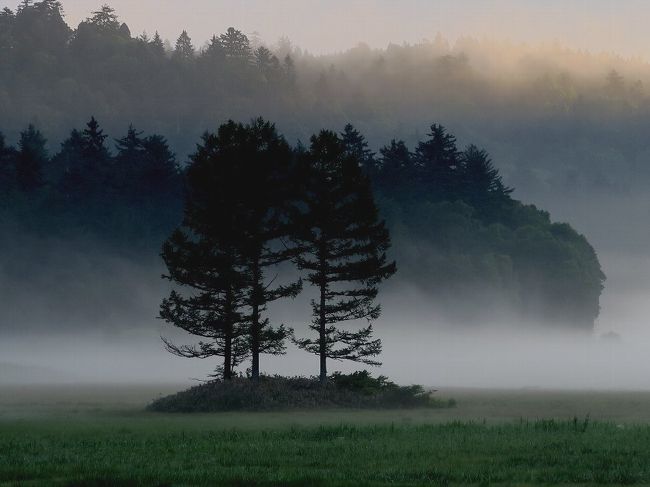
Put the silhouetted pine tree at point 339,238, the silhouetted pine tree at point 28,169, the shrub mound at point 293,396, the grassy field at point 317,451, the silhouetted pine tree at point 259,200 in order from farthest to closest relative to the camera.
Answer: the silhouetted pine tree at point 28,169 → the silhouetted pine tree at point 339,238 → the silhouetted pine tree at point 259,200 → the shrub mound at point 293,396 → the grassy field at point 317,451

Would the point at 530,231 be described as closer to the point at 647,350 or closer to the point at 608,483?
the point at 647,350

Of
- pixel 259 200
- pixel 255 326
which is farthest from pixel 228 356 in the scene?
pixel 259 200

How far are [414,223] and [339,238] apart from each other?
106490mm

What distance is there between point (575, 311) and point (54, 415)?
123 metres

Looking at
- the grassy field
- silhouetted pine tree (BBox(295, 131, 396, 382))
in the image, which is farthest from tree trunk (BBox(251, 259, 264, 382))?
the grassy field

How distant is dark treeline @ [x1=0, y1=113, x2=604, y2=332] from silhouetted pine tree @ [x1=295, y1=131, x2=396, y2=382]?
91.6 meters

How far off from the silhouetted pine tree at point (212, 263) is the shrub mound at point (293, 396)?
230 centimetres

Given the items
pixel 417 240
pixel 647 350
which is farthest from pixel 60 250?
pixel 647 350

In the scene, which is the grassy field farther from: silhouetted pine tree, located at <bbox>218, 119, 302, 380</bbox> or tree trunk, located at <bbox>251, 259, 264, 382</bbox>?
silhouetted pine tree, located at <bbox>218, 119, 302, 380</bbox>

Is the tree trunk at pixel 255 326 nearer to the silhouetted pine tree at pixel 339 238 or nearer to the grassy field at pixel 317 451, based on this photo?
the silhouetted pine tree at pixel 339 238

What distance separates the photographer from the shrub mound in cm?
5284

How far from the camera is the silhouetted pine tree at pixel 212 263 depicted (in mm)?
56219

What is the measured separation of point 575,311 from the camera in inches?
6383

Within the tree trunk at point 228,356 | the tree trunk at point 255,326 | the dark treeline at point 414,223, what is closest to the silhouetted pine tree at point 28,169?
the dark treeline at point 414,223
